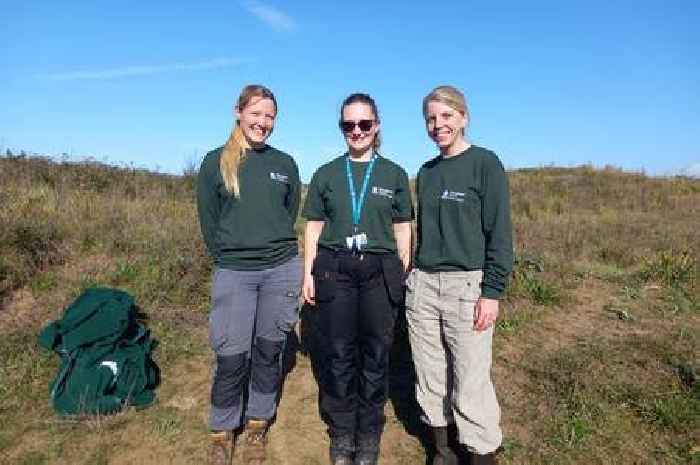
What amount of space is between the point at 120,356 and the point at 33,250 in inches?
125

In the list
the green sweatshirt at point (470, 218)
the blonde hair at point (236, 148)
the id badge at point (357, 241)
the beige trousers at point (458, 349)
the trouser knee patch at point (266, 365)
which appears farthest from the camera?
the trouser knee patch at point (266, 365)

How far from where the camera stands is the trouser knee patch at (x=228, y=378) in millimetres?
3426

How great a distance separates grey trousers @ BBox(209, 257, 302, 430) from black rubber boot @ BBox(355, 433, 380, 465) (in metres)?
0.68

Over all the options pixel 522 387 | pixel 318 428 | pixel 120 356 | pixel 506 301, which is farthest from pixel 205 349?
pixel 506 301

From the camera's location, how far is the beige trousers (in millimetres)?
3041

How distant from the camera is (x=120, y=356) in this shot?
4102 mm

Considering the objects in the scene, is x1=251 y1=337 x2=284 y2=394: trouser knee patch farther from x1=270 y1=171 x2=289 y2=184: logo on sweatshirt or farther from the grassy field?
x1=270 y1=171 x2=289 y2=184: logo on sweatshirt

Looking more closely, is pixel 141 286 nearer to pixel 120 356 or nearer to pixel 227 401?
pixel 120 356

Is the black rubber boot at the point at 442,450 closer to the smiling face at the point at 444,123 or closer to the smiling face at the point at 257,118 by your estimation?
the smiling face at the point at 444,123

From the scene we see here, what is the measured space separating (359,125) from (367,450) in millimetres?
2051

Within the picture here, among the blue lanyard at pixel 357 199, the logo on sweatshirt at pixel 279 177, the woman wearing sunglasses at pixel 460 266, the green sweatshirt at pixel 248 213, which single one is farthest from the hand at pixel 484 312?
the logo on sweatshirt at pixel 279 177

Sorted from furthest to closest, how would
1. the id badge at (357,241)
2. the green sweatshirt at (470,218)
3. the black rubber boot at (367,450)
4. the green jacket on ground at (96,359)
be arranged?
1. the green jacket on ground at (96,359)
2. the black rubber boot at (367,450)
3. the id badge at (357,241)
4. the green sweatshirt at (470,218)

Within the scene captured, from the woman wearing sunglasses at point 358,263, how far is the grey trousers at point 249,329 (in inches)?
8.3

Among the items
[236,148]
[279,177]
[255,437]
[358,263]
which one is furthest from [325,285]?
[255,437]
